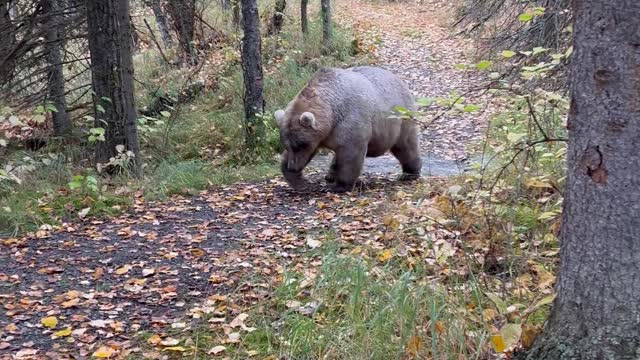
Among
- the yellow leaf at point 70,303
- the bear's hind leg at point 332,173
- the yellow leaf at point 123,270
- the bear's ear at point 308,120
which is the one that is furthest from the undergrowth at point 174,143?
the yellow leaf at point 70,303

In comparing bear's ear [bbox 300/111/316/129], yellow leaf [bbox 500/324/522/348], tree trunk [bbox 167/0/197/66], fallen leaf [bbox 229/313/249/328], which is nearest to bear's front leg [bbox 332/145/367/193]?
bear's ear [bbox 300/111/316/129]

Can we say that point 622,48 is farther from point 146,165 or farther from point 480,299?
point 146,165

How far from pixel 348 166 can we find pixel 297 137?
2.65 ft

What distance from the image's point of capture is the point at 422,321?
14.0 feet

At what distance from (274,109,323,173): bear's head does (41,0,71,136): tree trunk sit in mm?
4612

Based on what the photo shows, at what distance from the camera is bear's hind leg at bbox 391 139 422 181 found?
33.0 ft

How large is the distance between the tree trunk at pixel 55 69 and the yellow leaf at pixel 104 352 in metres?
7.54

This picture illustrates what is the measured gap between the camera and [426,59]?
20484mm

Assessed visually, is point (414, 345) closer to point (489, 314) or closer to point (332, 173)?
point (489, 314)

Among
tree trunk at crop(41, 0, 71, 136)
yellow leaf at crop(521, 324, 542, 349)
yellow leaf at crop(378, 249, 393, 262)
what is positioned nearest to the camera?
A: yellow leaf at crop(521, 324, 542, 349)

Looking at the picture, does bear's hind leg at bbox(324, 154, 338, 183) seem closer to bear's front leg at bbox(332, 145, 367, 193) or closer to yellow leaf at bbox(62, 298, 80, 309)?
bear's front leg at bbox(332, 145, 367, 193)

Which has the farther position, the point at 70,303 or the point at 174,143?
the point at 174,143

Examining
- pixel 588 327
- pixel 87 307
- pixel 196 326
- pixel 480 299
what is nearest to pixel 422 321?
pixel 480 299

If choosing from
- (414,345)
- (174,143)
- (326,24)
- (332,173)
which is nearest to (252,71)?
(174,143)
